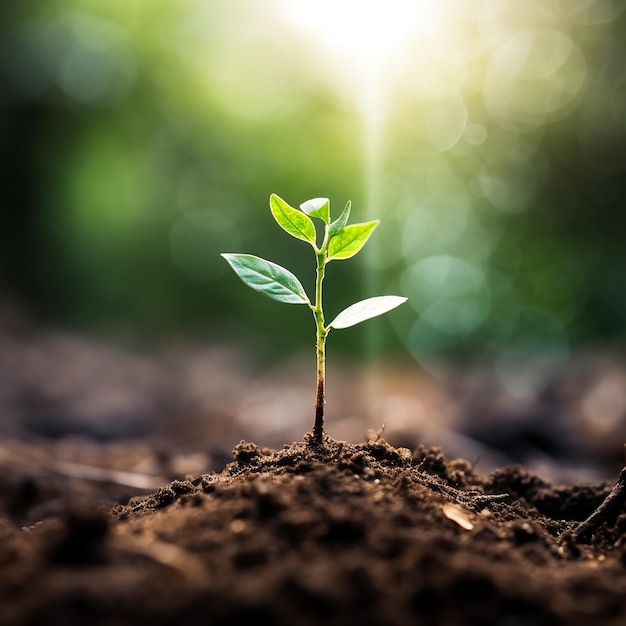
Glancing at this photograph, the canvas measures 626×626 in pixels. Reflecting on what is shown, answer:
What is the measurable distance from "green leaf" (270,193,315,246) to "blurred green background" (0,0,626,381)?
9.54m

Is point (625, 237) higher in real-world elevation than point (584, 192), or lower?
lower

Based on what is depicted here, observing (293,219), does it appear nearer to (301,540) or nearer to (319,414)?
(319,414)

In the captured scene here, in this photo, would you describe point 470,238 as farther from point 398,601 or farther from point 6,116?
point 398,601

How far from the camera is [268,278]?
1.64 metres

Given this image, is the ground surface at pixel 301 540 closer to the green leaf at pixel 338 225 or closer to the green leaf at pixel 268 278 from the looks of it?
the green leaf at pixel 268 278

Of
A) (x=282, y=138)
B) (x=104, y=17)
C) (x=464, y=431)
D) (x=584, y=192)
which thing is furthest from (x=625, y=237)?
(x=104, y=17)

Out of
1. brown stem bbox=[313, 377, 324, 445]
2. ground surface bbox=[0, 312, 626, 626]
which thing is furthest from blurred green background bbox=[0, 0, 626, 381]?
brown stem bbox=[313, 377, 324, 445]

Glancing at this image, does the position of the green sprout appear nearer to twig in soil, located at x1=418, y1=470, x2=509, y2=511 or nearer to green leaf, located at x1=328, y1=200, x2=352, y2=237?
green leaf, located at x1=328, y1=200, x2=352, y2=237

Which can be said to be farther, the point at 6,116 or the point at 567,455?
the point at 6,116

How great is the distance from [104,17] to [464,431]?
1012cm

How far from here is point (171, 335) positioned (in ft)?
39.5

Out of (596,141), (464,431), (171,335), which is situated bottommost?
(171,335)

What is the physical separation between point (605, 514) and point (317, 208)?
1025 millimetres

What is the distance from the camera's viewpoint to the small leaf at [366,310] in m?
1.56
